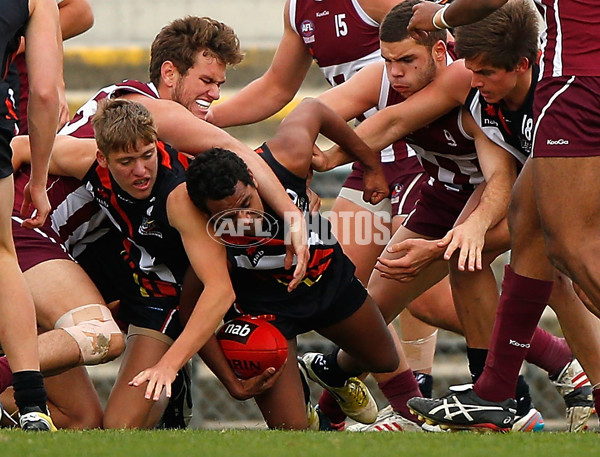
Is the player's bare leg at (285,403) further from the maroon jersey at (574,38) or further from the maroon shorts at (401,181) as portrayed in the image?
the maroon jersey at (574,38)

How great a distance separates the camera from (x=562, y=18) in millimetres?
4277

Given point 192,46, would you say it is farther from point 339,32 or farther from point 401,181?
point 401,181

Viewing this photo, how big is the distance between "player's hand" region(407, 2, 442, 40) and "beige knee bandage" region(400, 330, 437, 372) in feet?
6.89

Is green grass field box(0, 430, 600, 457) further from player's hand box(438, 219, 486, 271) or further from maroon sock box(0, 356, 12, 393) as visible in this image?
maroon sock box(0, 356, 12, 393)

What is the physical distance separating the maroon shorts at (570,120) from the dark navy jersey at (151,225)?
5.29ft

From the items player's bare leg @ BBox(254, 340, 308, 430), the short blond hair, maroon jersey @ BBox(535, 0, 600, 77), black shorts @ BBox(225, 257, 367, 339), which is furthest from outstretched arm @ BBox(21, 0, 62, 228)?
maroon jersey @ BBox(535, 0, 600, 77)

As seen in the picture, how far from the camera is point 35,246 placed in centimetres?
537

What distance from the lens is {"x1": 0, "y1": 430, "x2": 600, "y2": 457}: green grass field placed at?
3598mm

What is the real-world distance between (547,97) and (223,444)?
1.71 metres

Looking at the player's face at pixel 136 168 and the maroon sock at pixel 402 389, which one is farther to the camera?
the maroon sock at pixel 402 389

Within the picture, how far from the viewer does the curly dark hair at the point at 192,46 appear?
219 inches

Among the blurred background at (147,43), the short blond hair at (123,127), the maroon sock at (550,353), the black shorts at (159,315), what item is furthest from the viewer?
the blurred background at (147,43)

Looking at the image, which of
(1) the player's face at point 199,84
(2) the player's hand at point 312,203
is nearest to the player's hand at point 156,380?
(2) the player's hand at point 312,203

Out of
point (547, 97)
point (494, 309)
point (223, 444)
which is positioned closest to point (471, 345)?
point (494, 309)
